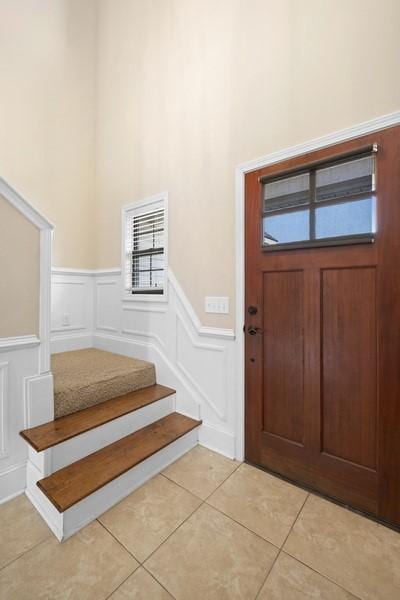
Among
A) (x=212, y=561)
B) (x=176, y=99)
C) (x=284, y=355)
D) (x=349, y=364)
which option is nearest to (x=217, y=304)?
(x=284, y=355)

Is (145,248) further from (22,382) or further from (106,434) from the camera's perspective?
(106,434)

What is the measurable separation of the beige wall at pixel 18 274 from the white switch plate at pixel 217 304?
1.23m

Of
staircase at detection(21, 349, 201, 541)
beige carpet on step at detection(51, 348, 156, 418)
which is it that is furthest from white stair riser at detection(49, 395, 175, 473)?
beige carpet on step at detection(51, 348, 156, 418)

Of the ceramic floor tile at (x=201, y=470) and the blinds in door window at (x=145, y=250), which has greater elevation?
the blinds in door window at (x=145, y=250)

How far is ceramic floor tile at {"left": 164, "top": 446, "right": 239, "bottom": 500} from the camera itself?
1762 millimetres

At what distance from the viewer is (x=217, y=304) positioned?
85.1 inches

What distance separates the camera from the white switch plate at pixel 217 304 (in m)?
2.12

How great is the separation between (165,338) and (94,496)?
1293 millimetres

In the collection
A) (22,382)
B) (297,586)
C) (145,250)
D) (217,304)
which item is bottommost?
(297,586)

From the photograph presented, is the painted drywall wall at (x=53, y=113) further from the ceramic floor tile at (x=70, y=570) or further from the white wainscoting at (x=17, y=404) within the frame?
the ceramic floor tile at (x=70, y=570)

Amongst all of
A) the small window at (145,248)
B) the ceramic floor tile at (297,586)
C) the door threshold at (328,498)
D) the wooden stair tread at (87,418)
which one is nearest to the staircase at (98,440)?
the wooden stair tread at (87,418)

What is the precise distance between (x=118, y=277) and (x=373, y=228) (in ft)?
8.00

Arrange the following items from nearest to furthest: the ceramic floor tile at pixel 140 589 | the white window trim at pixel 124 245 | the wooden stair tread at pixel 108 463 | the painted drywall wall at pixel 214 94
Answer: the ceramic floor tile at pixel 140 589 < the wooden stair tread at pixel 108 463 < the painted drywall wall at pixel 214 94 < the white window trim at pixel 124 245

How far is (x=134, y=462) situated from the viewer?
172cm
